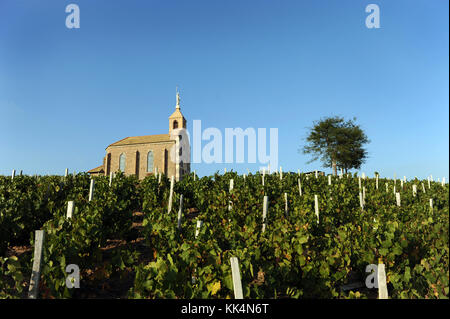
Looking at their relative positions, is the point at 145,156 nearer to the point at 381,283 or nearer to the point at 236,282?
the point at 236,282

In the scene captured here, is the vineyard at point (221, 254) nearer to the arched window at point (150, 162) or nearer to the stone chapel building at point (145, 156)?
the stone chapel building at point (145, 156)

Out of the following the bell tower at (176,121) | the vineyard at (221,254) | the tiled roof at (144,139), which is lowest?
the vineyard at (221,254)

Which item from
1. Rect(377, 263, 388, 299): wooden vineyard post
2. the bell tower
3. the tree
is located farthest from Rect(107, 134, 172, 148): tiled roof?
Rect(377, 263, 388, 299): wooden vineyard post

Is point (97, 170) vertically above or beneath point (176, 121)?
beneath

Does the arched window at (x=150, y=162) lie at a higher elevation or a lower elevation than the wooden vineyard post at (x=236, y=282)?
higher

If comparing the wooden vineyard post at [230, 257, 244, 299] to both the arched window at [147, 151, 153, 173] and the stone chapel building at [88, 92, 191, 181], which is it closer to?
the stone chapel building at [88, 92, 191, 181]

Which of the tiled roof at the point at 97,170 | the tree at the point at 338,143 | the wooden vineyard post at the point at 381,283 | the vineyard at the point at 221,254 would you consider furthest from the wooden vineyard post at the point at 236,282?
the tiled roof at the point at 97,170

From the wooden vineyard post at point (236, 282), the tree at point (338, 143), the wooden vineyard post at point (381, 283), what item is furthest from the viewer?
the tree at point (338, 143)

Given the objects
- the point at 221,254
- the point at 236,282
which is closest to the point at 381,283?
the point at 236,282

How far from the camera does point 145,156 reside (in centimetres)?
4694

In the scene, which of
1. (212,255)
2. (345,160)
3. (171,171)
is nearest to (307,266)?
(212,255)

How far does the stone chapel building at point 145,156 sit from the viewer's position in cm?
4575

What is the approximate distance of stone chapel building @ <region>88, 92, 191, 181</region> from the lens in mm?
45750

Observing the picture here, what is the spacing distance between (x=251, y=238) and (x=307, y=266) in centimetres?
136
